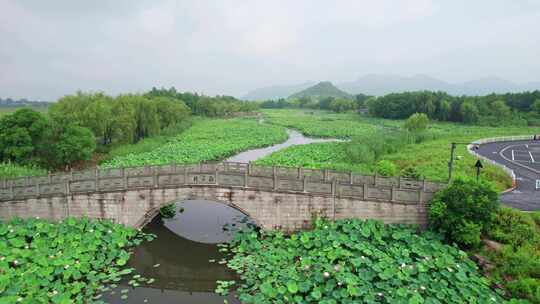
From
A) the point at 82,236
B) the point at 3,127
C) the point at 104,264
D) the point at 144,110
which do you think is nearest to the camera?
the point at 104,264

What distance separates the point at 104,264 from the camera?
12.9 metres

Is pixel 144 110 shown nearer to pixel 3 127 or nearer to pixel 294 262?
pixel 3 127

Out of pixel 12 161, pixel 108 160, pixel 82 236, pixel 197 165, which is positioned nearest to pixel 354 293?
pixel 197 165

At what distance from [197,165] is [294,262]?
7.08 m

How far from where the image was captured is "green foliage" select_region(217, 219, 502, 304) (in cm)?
1048

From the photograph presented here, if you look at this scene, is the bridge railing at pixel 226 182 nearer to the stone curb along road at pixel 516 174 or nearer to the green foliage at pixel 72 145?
the stone curb along road at pixel 516 174

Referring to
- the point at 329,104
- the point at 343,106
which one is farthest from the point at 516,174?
the point at 329,104

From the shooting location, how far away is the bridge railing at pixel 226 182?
14537 millimetres

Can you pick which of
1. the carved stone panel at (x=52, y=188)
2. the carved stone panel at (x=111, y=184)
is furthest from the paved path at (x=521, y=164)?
the carved stone panel at (x=52, y=188)

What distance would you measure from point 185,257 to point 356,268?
25.6 ft

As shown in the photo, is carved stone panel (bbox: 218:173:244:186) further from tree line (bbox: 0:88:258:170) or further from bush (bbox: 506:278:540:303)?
tree line (bbox: 0:88:258:170)

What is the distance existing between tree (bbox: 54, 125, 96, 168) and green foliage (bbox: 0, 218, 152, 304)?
1278 cm

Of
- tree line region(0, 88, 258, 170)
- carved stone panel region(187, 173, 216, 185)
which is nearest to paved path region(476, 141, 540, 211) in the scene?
carved stone panel region(187, 173, 216, 185)

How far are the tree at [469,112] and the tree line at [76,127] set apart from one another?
5808cm
